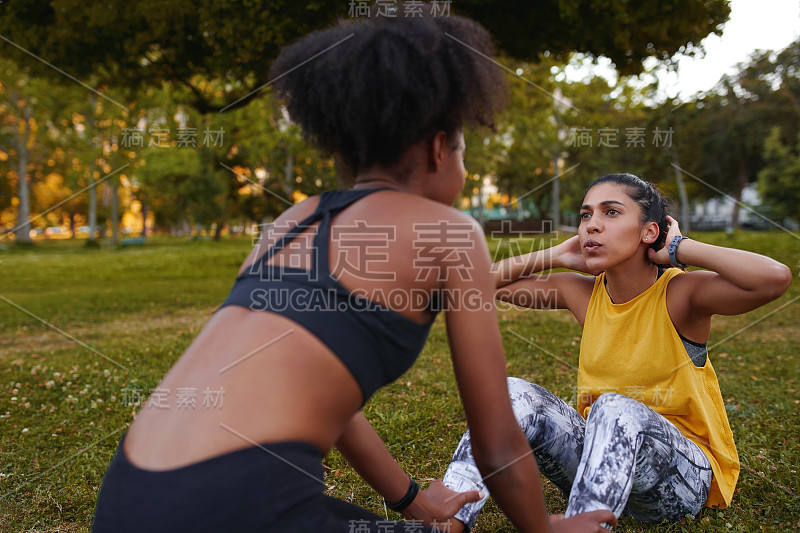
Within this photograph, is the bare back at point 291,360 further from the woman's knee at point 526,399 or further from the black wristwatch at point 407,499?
the woman's knee at point 526,399

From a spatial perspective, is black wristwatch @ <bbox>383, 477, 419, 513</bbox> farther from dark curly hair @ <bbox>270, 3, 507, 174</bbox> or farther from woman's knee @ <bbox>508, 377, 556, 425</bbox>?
dark curly hair @ <bbox>270, 3, 507, 174</bbox>

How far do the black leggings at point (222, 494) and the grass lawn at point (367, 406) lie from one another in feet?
5.32

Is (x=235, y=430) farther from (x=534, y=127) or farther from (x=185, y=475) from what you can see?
(x=534, y=127)

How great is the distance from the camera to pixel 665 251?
2.38 meters

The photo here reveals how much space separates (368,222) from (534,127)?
25.8m

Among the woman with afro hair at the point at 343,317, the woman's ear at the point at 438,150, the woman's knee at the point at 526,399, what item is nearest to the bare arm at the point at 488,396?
the woman with afro hair at the point at 343,317

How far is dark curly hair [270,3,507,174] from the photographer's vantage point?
1380 mm

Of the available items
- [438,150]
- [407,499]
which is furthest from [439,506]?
[438,150]

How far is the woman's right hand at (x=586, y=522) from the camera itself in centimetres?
174

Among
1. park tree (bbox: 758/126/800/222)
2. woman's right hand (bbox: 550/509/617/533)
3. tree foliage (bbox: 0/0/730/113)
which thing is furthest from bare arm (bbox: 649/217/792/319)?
park tree (bbox: 758/126/800/222)

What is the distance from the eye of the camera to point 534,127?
84.5 feet

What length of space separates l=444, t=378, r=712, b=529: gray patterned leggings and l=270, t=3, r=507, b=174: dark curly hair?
3.71ft

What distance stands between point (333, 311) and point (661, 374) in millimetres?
1653

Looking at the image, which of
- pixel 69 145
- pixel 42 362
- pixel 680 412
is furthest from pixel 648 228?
pixel 69 145
